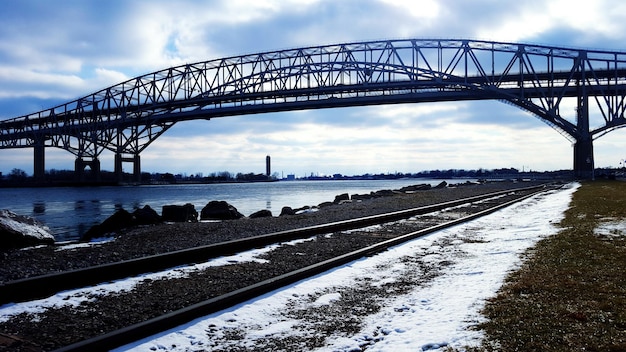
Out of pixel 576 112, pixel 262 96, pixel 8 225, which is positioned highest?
pixel 262 96

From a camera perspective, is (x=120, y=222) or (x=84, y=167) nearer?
(x=120, y=222)

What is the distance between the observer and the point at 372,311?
609cm

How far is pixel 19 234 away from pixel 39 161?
420ft

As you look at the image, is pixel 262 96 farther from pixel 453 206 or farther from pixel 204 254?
pixel 204 254

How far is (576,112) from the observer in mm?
66812

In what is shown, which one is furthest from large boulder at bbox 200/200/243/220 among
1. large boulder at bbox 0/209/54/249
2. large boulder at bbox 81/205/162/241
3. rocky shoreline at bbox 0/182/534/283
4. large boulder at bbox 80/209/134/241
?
large boulder at bbox 0/209/54/249

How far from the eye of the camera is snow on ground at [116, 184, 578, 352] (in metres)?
4.89

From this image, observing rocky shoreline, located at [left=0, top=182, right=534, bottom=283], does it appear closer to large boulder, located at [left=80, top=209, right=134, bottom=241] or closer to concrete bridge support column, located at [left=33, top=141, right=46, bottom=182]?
large boulder, located at [left=80, top=209, right=134, bottom=241]

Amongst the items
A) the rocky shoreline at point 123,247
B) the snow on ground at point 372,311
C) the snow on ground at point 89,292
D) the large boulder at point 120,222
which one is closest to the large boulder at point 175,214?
the large boulder at point 120,222

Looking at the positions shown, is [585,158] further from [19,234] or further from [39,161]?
[39,161]

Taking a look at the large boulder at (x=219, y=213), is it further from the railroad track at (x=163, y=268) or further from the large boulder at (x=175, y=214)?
the railroad track at (x=163, y=268)

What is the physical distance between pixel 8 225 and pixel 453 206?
20269mm

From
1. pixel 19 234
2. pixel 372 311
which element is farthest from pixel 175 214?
pixel 372 311

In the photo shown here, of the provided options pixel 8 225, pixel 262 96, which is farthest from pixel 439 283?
pixel 262 96
